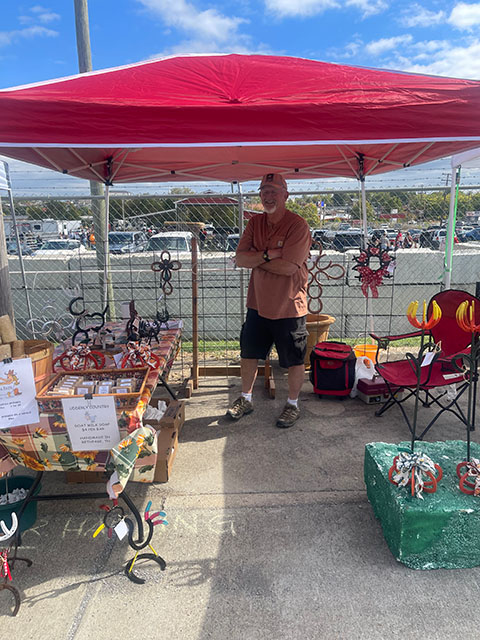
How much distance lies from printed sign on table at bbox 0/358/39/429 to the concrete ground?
2.59 feet

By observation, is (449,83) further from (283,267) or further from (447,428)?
(447,428)

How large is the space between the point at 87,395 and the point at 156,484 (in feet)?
3.76

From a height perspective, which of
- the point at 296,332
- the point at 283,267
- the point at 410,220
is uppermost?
the point at 410,220

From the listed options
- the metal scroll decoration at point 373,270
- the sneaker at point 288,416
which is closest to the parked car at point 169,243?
the metal scroll decoration at point 373,270

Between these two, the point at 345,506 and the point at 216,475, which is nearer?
the point at 345,506

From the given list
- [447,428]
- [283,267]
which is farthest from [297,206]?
[447,428]

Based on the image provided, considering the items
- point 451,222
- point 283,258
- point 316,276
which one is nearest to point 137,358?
point 283,258

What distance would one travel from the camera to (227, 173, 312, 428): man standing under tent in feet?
10.8

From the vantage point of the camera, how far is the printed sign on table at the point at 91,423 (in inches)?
73.7

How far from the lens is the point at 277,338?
11.6 feet

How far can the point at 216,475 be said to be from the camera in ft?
9.27

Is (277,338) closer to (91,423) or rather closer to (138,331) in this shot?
(138,331)

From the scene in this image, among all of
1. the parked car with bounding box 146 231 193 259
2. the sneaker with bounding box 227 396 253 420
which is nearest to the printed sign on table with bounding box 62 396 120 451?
the sneaker with bounding box 227 396 253 420

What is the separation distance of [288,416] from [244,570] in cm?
159
